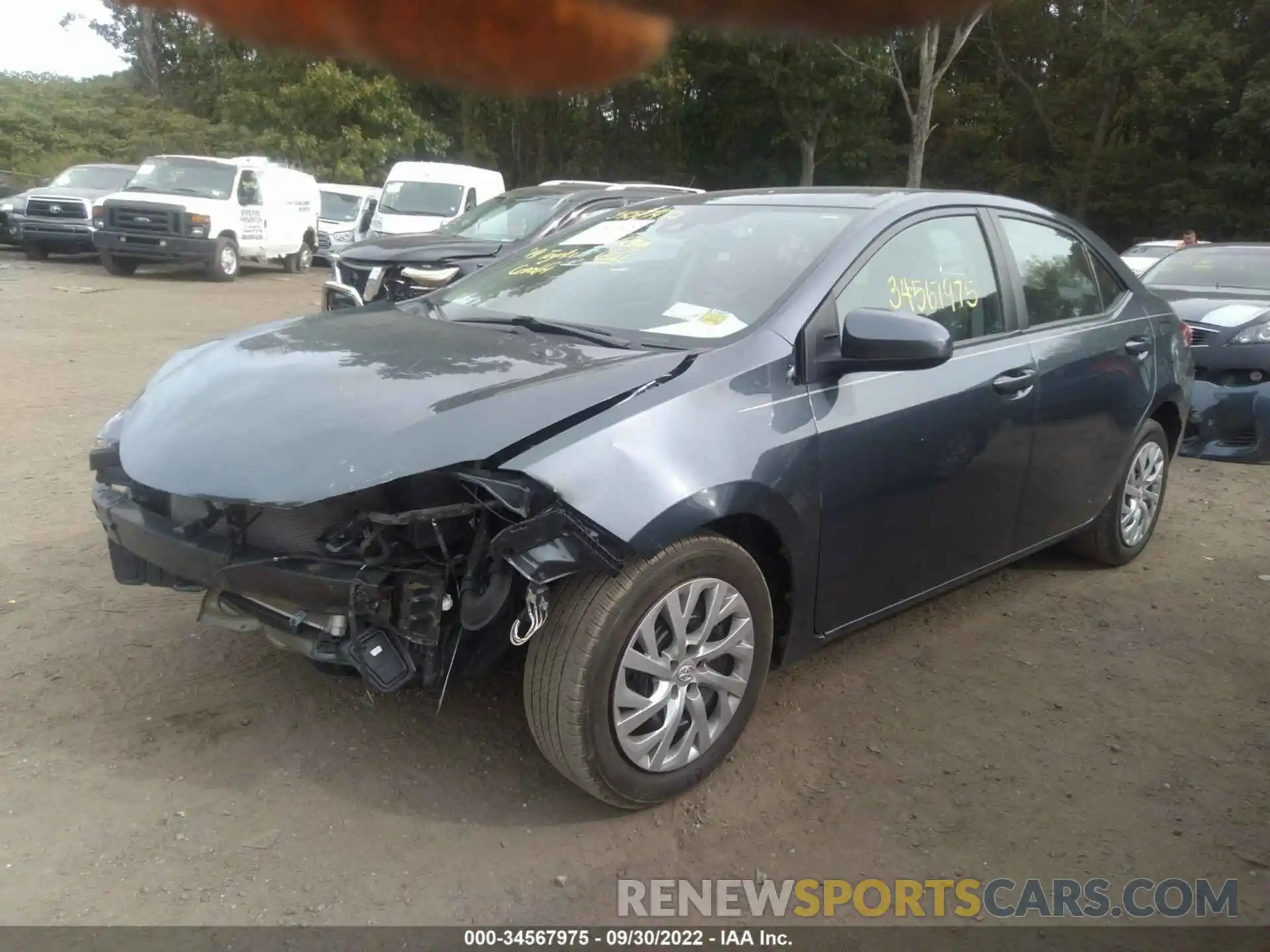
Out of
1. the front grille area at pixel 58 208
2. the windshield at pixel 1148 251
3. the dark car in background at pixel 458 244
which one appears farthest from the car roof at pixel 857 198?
the front grille area at pixel 58 208

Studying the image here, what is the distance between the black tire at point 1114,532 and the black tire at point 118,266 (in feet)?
50.5

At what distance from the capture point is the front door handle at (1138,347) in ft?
14.6

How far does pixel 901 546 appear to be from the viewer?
11.4ft

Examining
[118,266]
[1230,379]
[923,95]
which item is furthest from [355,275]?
[118,266]

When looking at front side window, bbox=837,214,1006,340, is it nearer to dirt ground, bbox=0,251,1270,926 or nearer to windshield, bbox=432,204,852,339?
windshield, bbox=432,204,852,339

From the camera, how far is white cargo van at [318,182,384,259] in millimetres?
20406

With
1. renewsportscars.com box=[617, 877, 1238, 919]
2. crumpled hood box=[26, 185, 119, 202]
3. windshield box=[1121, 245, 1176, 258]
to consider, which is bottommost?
renewsportscars.com box=[617, 877, 1238, 919]

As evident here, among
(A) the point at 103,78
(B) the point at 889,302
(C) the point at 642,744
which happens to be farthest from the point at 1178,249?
(A) the point at 103,78

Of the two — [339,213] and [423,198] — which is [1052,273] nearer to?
[423,198]

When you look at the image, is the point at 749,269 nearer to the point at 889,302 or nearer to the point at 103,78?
the point at 889,302

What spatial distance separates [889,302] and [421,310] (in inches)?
65.1

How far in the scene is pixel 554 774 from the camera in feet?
10.1

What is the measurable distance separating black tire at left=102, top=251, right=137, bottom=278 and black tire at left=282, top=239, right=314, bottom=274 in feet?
9.47

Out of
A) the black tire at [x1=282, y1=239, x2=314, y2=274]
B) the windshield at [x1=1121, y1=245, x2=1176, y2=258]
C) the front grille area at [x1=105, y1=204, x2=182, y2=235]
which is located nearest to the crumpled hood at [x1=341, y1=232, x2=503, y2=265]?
the front grille area at [x1=105, y1=204, x2=182, y2=235]
